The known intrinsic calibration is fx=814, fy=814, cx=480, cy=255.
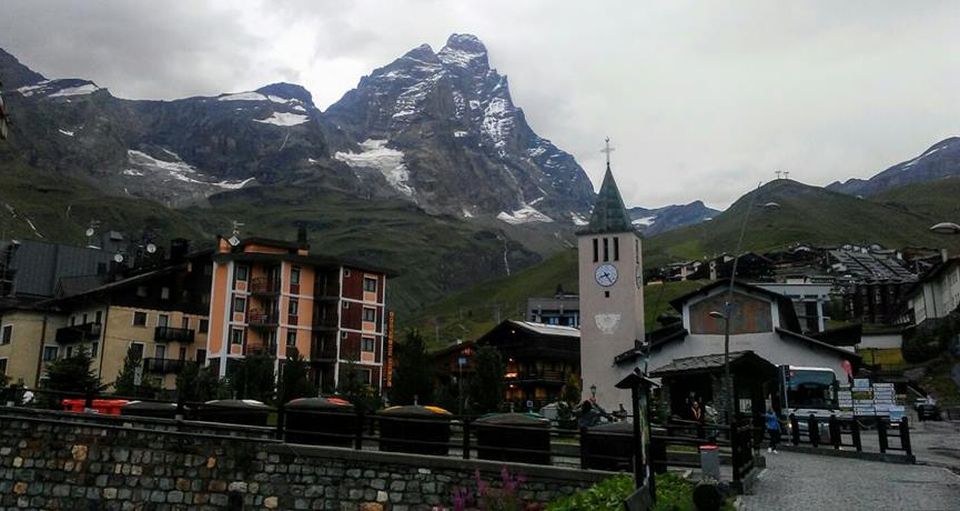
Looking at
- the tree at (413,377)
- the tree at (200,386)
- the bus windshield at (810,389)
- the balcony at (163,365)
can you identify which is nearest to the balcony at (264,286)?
the balcony at (163,365)

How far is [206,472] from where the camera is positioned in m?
21.1

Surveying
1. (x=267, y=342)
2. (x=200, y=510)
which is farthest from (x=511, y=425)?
(x=267, y=342)

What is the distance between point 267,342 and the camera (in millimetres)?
67500

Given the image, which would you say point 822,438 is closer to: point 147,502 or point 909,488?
point 909,488

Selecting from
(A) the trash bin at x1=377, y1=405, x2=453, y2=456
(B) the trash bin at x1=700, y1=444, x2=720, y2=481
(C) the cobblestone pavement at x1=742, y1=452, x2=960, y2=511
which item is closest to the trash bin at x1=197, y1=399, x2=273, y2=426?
(A) the trash bin at x1=377, y1=405, x2=453, y2=456

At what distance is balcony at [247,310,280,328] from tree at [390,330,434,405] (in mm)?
19252

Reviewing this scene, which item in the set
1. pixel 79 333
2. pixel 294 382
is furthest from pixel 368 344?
pixel 79 333

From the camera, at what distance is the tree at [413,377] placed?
50.6 m

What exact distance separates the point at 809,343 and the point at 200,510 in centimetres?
3743

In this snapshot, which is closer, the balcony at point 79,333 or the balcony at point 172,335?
the balcony at point 79,333

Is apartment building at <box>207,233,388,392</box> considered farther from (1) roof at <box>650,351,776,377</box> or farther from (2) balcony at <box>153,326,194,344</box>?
(1) roof at <box>650,351,776,377</box>

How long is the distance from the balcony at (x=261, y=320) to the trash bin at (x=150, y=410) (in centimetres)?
4345

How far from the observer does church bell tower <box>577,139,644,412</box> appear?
56.5 metres

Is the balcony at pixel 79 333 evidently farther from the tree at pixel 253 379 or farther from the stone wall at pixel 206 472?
A: the stone wall at pixel 206 472
